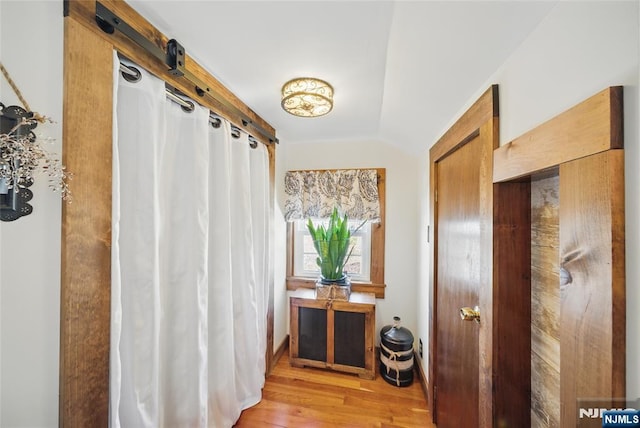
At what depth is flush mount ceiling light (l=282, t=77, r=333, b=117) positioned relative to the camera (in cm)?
129

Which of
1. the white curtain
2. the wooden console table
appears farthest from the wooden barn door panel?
the wooden console table

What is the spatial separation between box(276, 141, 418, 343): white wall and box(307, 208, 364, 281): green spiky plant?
47cm

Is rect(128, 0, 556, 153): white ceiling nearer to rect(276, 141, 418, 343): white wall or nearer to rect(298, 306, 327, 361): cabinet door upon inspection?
rect(276, 141, 418, 343): white wall

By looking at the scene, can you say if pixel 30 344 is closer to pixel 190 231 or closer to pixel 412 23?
pixel 190 231

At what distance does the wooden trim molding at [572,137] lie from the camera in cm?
45

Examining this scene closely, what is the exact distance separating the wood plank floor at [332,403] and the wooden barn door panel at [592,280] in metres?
1.49

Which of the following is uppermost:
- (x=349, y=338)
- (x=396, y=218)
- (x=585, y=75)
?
(x=585, y=75)

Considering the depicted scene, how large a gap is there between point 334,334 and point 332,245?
0.79m

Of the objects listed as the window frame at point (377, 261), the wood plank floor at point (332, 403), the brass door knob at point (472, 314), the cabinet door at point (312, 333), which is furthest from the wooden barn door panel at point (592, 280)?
the window frame at point (377, 261)

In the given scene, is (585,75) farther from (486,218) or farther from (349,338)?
(349,338)

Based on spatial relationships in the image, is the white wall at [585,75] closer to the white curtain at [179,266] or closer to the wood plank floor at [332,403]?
the white curtain at [179,266]

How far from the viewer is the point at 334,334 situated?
6.88 ft

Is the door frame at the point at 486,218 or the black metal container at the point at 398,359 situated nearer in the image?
the door frame at the point at 486,218


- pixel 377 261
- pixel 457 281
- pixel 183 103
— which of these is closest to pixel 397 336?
pixel 377 261
